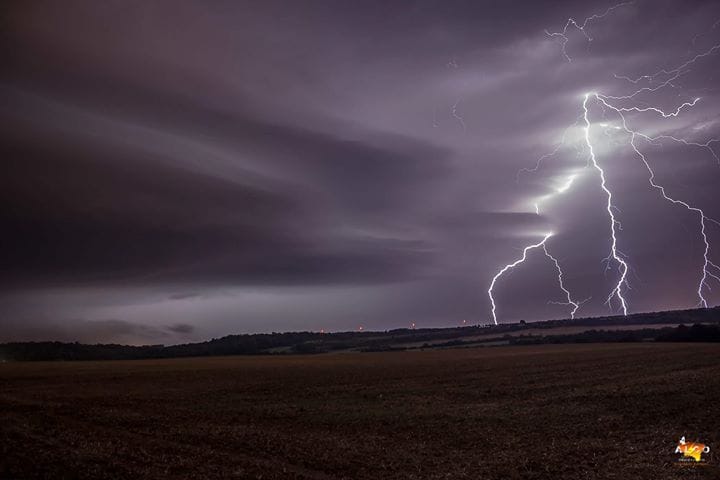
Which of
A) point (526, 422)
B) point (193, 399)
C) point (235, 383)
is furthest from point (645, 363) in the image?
point (193, 399)

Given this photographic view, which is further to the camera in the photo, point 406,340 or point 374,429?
point 406,340

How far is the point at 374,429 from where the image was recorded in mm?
19828

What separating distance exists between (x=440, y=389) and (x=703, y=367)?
20280mm

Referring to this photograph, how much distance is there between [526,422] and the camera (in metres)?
20.6

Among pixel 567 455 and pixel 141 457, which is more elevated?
pixel 141 457

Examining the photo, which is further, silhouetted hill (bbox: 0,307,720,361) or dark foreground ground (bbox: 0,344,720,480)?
silhouetted hill (bbox: 0,307,720,361)

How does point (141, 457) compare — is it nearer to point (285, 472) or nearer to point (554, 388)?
point (285, 472)

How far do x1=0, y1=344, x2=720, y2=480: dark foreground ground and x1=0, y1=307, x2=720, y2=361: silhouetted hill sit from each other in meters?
69.1

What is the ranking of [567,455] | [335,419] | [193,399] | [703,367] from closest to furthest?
1. [567,455]
2. [335,419]
3. [193,399]
4. [703,367]

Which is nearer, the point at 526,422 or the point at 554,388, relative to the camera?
the point at 526,422

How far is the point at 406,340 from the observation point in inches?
5871

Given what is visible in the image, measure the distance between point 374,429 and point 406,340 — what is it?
431ft

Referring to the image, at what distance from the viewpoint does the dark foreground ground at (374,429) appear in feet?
43.4

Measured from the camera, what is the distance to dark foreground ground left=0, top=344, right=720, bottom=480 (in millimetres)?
13242
